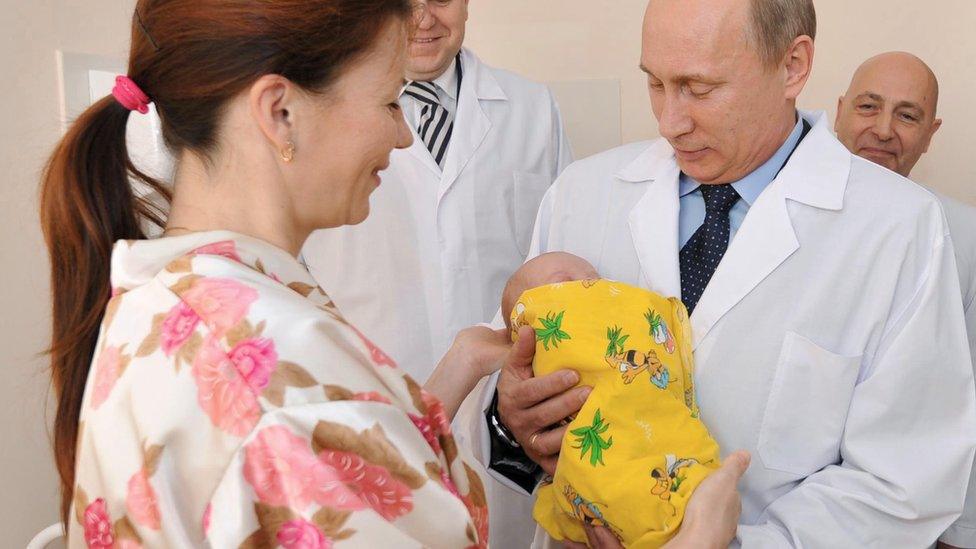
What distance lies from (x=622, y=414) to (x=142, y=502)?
0.76 meters

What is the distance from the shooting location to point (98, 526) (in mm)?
888

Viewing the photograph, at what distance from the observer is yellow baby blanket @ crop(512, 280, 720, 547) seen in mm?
1321

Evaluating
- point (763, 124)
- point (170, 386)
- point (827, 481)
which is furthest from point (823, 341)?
point (170, 386)

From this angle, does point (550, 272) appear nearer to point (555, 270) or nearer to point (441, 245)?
point (555, 270)

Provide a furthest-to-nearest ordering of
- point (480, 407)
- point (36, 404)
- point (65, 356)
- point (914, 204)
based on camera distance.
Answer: point (36, 404)
point (480, 407)
point (914, 204)
point (65, 356)

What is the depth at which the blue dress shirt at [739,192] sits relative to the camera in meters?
1.65

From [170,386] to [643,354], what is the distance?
796 millimetres

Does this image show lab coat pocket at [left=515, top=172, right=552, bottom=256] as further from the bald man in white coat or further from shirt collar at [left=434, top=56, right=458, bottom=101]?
the bald man in white coat

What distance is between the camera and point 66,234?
3.36 ft

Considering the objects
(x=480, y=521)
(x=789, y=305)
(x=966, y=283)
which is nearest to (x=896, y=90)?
(x=966, y=283)

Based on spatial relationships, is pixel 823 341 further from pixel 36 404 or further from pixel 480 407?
pixel 36 404

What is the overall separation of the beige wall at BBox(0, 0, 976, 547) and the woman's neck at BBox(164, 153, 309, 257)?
4.34ft

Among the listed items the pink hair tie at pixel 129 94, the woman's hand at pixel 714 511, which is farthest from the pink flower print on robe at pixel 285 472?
the woman's hand at pixel 714 511

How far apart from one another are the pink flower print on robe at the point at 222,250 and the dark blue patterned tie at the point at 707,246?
0.89 m
